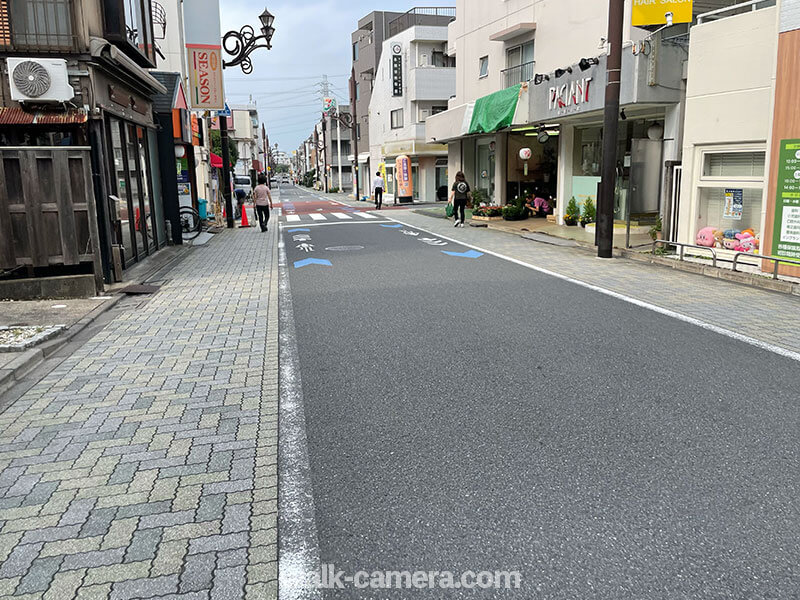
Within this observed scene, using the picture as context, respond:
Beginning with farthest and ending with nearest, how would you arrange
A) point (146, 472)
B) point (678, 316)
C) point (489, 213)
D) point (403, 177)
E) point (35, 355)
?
point (403, 177), point (489, 213), point (678, 316), point (35, 355), point (146, 472)

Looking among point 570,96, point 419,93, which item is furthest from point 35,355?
point 419,93

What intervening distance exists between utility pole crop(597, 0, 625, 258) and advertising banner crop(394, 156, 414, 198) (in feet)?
88.6

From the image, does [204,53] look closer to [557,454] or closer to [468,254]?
[468,254]

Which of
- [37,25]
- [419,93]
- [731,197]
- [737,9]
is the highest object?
[419,93]

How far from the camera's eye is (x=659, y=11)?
45.2 feet

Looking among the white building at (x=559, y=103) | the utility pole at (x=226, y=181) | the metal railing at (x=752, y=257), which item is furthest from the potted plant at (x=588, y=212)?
the utility pole at (x=226, y=181)

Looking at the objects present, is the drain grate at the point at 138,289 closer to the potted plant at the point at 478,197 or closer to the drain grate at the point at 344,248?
the drain grate at the point at 344,248

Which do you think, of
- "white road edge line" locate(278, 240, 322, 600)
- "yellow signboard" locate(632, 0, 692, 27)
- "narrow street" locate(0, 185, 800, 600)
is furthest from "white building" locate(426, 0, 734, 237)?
"white road edge line" locate(278, 240, 322, 600)

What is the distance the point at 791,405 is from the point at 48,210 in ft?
30.4

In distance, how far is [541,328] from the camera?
7.32 metres

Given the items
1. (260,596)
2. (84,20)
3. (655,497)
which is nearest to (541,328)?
(655,497)

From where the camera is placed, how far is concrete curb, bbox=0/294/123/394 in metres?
5.66

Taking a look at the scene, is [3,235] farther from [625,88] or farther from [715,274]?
→ [625,88]

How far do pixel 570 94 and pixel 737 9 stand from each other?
560 centimetres
